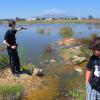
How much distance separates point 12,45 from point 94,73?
521cm

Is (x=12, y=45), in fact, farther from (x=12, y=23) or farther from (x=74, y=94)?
(x=74, y=94)

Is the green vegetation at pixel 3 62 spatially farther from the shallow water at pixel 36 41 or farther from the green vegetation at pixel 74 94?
the green vegetation at pixel 74 94

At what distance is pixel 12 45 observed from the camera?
10281 mm

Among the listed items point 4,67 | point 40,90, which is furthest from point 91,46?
point 4,67

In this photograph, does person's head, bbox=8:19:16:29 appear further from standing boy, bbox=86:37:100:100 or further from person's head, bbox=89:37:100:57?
person's head, bbox=89:37:100:57

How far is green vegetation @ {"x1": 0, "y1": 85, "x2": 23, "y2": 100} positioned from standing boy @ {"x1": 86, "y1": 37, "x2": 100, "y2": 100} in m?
3.36

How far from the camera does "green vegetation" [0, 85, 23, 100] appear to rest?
27.9 feet

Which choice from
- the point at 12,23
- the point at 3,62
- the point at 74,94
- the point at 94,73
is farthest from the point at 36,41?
the point at 94,73

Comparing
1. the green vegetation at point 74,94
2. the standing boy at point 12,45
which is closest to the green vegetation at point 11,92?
the green vegetation at point 74,94

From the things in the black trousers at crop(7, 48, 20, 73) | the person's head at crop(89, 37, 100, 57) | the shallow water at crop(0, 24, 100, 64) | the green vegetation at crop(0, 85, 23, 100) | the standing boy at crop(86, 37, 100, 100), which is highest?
the person's head at crop(89, 37, 100, 57)

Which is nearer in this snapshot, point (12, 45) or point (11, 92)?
point (11, 92)

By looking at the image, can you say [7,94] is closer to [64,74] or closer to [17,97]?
[17,97]

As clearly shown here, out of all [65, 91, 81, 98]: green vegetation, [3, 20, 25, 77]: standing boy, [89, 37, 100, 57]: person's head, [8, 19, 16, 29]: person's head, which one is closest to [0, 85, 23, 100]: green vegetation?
[65, 91, 81, 98]: green vegetation

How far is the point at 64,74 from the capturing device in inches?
485
